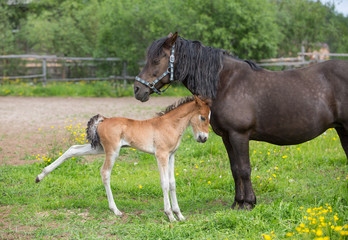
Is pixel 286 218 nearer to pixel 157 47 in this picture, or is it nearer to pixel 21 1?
pixel 157 47

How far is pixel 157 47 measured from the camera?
4.86 m

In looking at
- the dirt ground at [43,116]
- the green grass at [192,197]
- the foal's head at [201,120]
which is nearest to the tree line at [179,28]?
the dirt ground at [43,116]

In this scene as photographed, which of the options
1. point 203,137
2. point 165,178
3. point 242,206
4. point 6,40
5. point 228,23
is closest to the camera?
point 203,137

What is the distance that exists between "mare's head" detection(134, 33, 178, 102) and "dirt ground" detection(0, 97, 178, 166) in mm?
2996

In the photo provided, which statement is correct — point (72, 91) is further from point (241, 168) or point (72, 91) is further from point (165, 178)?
point (241, 168)

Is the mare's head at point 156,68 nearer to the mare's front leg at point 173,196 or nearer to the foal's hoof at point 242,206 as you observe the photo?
the mare's front leg at point 173,196

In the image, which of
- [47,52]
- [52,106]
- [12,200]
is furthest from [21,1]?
[12,200]

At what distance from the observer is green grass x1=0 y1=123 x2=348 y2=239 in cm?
427

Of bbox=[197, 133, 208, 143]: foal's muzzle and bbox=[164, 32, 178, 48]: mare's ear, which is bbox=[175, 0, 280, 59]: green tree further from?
bbox=[197, 133, 208, 143]: foal's muzzle

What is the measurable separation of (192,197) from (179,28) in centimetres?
1262

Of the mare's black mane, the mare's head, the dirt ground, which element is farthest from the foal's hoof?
the dirt ground

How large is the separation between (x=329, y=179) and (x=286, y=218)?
2.22 metres

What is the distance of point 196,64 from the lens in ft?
16.1

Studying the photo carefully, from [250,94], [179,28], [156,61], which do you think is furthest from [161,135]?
[179,28]
